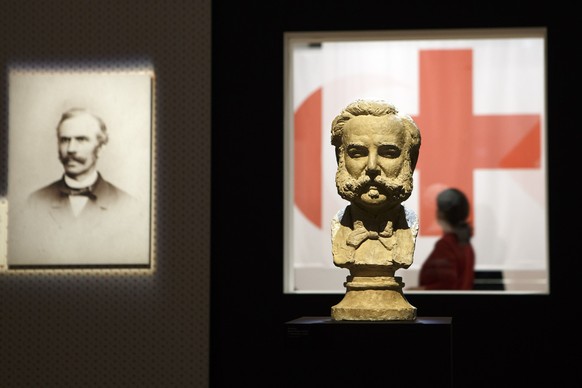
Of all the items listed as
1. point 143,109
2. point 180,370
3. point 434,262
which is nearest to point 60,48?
point 143,109

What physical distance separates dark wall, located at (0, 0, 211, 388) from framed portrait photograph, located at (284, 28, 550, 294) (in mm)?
607

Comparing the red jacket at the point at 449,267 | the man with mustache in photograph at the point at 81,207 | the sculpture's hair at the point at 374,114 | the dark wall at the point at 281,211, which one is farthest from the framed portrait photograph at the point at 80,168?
the sculpture's hair at the point at 374,114

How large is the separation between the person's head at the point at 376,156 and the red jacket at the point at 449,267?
1.61m

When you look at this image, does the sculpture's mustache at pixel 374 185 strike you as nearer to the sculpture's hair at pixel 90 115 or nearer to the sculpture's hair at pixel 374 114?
the sculpture's hair at pixel 374 114

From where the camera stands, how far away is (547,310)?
6.18 metres

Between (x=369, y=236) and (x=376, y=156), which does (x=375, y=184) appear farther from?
(x=369, y=236)

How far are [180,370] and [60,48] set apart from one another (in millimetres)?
2250

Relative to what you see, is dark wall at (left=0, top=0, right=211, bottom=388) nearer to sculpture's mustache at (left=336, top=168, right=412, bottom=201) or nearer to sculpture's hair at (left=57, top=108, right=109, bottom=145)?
sculpture's hair at (left=57, top=108, right=109, bottom=145)

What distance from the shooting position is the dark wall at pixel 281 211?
6.20 m

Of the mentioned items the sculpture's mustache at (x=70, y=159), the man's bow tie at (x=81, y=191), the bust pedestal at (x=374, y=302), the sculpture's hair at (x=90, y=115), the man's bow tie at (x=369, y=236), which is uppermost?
the sculpture's hair at (x=90, y=115)

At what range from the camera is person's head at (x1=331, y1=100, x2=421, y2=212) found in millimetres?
4734

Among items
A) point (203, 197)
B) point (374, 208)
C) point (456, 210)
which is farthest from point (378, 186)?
point (203, 197)

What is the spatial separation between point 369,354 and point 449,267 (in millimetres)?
1988

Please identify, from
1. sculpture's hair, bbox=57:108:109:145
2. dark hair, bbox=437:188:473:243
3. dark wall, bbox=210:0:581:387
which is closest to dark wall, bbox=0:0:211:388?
dark wall, bbox=210:0:581:387
